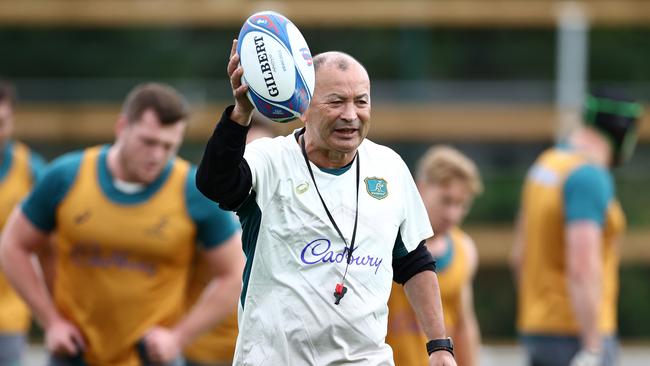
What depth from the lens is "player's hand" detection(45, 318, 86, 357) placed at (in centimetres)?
688

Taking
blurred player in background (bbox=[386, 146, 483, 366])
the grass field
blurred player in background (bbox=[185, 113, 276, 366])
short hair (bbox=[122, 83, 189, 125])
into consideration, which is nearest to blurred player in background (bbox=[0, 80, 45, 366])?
blurred player in background (bbox=[185, 113, 276, 366])

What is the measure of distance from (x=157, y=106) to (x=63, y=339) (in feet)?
4.43

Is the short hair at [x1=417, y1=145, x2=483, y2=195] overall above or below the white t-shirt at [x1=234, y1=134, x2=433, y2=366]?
above

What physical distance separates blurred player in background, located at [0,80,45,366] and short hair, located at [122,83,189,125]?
250 cm

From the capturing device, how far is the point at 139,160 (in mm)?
6879

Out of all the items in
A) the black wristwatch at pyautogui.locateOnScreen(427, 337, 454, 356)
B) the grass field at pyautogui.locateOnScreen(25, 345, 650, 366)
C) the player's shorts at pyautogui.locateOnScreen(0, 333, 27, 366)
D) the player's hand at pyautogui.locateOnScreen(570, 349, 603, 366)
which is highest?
the black wristwatch at pyautogui.locateOnScreen(427, 337, 454, 356)

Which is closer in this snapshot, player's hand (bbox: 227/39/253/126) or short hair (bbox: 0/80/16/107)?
player's hand (bbox: 227/39/253/126)

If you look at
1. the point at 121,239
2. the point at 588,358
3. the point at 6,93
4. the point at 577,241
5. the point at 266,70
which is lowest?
the point at 588,358

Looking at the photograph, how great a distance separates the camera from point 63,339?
6.88 metres

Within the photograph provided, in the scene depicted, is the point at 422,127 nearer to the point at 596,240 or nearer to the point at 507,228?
the point at 507,228

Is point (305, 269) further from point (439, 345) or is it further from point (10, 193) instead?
point (10, 193)

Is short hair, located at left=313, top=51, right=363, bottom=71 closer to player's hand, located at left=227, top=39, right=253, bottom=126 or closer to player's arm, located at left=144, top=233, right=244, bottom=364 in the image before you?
player's hand, located at left=227, top=39, right=253, bottom=126

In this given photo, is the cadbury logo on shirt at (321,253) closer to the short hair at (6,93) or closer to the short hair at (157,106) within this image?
the short hair at (157,106)

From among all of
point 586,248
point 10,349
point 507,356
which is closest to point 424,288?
point 586,248
